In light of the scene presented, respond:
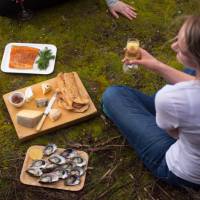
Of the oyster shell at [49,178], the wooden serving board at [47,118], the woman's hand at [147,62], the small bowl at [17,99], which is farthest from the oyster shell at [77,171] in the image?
the woman's hand at [147,62]

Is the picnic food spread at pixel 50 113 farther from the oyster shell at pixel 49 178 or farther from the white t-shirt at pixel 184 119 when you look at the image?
the white t-shirt at pixel 184 119

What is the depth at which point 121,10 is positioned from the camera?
3.76 metres

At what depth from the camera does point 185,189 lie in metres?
2.64

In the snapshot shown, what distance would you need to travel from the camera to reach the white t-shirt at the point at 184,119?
188 centimetres

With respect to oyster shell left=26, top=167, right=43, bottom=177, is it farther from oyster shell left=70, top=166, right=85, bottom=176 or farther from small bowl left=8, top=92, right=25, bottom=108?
small bowl left=8, top=92, right=25, bottom=108

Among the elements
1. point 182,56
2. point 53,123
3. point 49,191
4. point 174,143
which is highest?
point 182,56

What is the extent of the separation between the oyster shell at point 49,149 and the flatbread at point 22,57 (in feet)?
2.66

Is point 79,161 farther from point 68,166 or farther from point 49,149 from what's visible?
point 49,149

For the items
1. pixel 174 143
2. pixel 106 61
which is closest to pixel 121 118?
pixel 174 143

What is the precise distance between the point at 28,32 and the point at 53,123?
112 centimetres

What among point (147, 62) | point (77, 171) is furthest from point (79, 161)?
point (147, 62)

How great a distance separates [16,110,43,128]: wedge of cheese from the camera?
113 inches

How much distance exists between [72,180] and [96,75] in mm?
1010

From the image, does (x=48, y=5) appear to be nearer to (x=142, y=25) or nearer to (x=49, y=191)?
(x=142, y=25)
